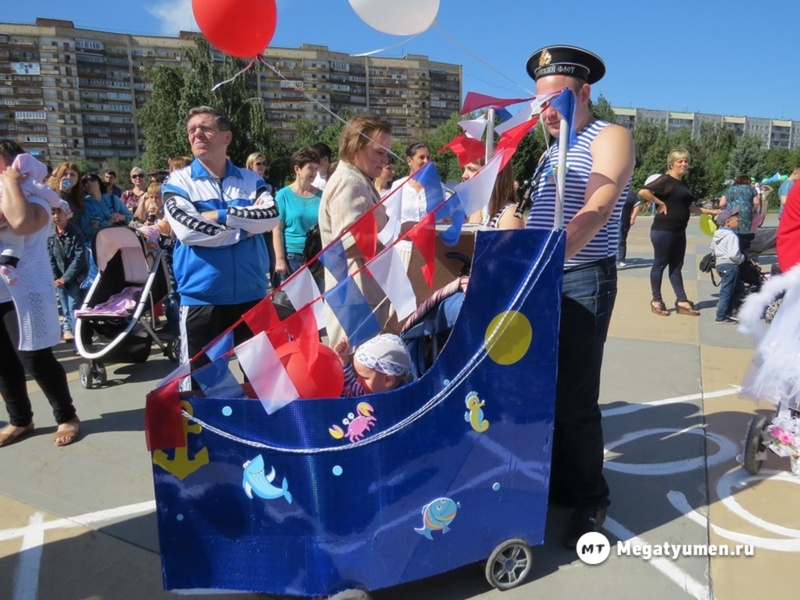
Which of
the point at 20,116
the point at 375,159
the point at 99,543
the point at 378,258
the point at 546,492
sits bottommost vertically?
the point at 99,543

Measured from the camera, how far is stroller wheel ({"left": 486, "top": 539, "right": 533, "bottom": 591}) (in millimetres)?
2141

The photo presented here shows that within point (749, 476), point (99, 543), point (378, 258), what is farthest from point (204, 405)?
point (749, 476)

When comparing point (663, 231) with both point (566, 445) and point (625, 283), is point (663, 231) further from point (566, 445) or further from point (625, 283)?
point (566, 445)

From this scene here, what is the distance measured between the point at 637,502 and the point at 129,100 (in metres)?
96.5

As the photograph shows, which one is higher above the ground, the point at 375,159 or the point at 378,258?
the point at 375,159

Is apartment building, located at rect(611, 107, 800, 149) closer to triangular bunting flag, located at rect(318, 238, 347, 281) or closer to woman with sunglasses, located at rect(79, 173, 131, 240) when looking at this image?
woman with sunglasses, located at rect(79, 173, 131, 240)

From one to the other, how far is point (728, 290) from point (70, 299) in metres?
7.41

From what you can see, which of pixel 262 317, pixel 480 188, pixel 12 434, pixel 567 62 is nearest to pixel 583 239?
pixel 480 188

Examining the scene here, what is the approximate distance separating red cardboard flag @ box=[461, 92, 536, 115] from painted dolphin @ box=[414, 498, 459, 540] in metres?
1.46

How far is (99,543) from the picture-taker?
8.41ft

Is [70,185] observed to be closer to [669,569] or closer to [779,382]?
[669,569]

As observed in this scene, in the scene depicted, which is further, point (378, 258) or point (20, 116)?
point (20, 116)

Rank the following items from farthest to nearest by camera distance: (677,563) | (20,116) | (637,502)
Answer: (20,116) → (637,502) → (677,563)

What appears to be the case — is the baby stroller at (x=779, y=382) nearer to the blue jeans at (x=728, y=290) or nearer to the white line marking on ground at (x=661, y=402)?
the white line marking on ground at (x=661, y=402)
